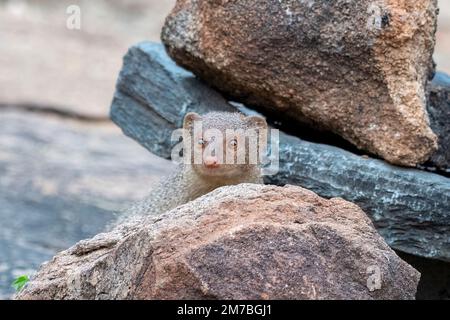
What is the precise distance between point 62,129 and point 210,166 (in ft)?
18.6

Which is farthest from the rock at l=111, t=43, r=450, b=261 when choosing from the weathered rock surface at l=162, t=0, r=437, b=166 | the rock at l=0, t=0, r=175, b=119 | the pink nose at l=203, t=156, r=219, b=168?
the rock at l=0, t=0, r=175, b=119

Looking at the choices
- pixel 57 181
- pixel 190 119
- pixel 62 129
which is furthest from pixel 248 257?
pixel 62 129

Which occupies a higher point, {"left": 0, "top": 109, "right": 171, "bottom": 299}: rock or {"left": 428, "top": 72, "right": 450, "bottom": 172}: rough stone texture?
{"left": 428, "top": 72, "right": 450, "bottom": 172}: rough stone texture

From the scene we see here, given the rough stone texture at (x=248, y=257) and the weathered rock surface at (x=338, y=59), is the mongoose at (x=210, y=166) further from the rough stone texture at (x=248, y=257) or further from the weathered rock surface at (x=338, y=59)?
the rough stone texture at (x=248, y=257)

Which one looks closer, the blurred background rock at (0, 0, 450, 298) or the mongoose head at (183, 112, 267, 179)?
the mongoose head at (183, 112, 267, 179)

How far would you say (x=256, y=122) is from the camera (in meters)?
4.10

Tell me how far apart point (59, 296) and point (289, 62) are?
1.67 m

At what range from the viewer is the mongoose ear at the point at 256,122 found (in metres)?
4.07

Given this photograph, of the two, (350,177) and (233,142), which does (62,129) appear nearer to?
(233,142)

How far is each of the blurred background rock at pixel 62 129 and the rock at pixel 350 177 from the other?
1301 millimetres

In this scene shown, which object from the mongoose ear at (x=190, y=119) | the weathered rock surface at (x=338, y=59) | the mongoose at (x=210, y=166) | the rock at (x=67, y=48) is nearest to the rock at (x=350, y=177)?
the weathered rock surface at (x=338, y=59)

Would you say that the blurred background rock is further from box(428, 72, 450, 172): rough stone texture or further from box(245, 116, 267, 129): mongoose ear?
box(428, 72, 450, 172): rough stone texture

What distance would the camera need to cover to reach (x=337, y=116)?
396 cm

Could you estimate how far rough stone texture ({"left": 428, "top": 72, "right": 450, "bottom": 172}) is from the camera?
422 centimetres
